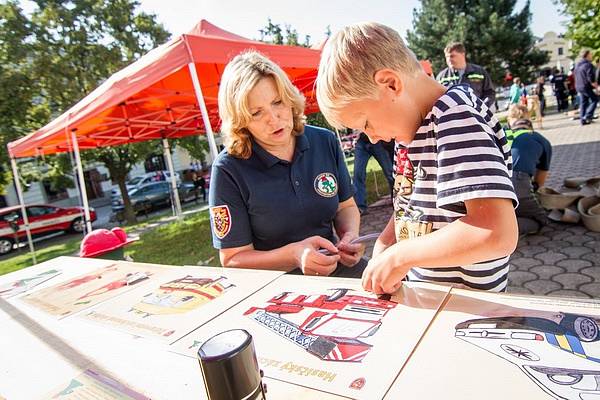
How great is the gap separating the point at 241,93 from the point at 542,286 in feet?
7.68

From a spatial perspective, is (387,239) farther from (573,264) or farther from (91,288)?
(573,264)

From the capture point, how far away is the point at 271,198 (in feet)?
5.37

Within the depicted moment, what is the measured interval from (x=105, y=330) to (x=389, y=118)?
0.97 metres

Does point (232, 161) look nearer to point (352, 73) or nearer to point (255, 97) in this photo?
point (255, 97)

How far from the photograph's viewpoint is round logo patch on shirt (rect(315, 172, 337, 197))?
1.78 metres

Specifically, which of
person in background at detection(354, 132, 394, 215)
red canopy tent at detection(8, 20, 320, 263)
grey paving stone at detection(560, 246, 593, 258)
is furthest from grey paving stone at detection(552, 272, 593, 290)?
red canopy tent at detection(8, 20, 320, 263)

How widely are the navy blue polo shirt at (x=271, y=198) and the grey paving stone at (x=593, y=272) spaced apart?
6.37ft

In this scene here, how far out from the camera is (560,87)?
1430cm

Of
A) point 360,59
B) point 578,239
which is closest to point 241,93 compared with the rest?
point 360,59

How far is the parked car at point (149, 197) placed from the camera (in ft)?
47.1

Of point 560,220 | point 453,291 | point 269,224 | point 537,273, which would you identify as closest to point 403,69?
point 453,291

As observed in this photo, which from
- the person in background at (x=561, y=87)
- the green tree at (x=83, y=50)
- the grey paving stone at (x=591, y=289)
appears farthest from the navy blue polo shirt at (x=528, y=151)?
the person in background at (x=561, y=87)

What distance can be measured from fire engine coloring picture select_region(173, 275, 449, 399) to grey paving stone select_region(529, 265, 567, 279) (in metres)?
2.23

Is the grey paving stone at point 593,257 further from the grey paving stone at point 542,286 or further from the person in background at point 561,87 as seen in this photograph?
the person in background at point 561,87
